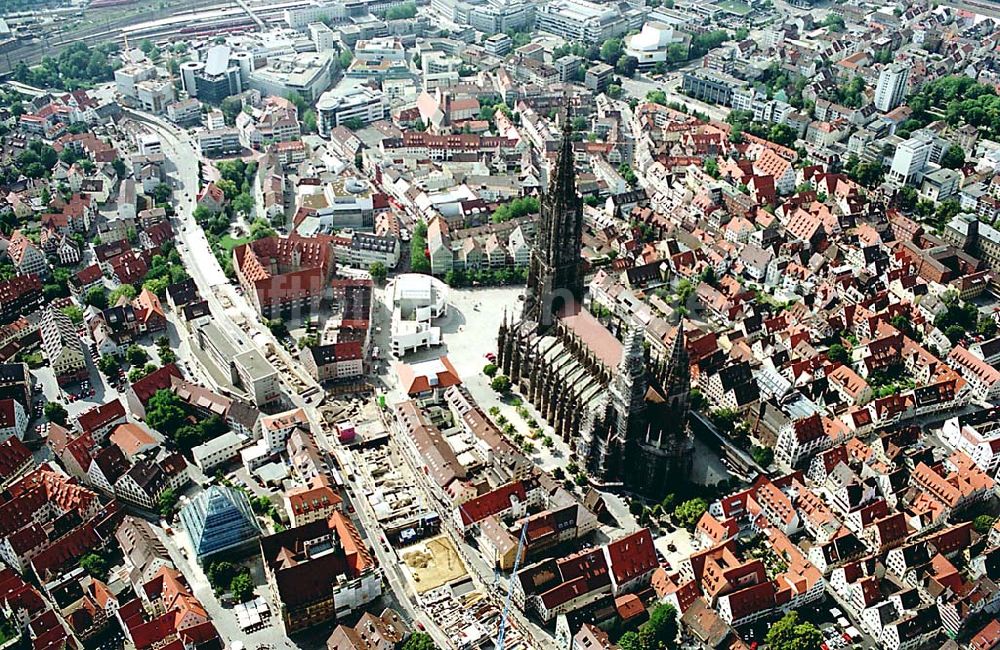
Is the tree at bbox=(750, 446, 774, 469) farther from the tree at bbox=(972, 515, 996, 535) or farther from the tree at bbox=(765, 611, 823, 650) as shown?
the tree at bbox=(765, 611, 823, 650)

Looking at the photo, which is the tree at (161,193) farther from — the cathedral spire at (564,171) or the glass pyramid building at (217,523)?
the cathedral spire at (564,171)

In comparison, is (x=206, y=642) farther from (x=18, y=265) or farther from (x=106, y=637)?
(x=18, y=265)


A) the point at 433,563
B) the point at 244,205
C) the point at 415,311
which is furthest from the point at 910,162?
the point at 433,563

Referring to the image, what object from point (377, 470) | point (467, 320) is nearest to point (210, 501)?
point (377, 470)

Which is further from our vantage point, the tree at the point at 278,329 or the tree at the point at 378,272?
the tree at the point at 378,272

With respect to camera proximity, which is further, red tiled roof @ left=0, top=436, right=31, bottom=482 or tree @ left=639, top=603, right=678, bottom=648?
red tiled roof @ left=0, top=436, right=31, bottom=482

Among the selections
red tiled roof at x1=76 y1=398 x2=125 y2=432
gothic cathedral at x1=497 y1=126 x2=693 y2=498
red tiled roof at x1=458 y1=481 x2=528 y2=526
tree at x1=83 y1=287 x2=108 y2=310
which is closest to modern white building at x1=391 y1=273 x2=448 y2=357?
gothic cathedral at x1=497 y1=126 x2=693 y2=498

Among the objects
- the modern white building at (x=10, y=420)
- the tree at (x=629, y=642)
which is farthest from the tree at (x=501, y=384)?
the modern white building at (x=10, y=420)
